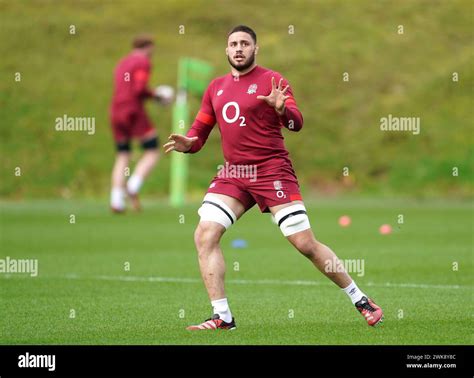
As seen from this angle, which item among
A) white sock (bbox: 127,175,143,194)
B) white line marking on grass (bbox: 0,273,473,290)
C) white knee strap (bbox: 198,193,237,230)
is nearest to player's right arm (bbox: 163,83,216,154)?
white knee strap (bbox: 198,193,237,230)

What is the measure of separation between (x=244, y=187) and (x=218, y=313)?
106 cm

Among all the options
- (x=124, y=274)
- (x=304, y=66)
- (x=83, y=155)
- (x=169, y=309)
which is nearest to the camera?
(x=169, y=309)

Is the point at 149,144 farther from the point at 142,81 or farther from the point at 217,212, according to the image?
the point at 217,212

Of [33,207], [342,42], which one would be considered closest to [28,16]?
[342,42]

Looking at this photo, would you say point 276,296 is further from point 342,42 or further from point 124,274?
point 342,42

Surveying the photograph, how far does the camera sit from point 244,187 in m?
9.23

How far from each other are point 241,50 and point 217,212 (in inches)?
52.9

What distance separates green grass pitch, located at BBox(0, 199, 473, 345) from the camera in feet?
29.0
